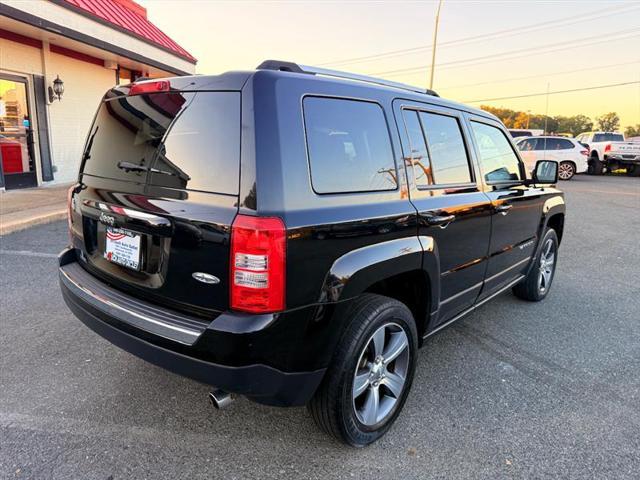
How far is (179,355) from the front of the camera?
6.66 feet

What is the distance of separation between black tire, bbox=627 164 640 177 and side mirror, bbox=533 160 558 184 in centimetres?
2251

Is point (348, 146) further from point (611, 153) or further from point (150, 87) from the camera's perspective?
point (611, 153)

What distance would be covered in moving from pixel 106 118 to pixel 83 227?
2.18ft

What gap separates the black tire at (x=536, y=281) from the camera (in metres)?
4.56

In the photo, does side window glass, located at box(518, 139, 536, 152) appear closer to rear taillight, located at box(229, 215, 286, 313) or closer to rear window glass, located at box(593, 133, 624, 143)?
rear window glass, located at box(593, 133, 624, 143)

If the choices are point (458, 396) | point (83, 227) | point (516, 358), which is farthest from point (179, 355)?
point (516, 358)

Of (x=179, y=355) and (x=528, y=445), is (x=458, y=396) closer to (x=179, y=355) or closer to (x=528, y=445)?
(x=528, y=445)

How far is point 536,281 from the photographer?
15.1ft

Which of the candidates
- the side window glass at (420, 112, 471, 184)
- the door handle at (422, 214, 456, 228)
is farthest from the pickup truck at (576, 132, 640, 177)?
the door handle at (422, 214, 456, 228)

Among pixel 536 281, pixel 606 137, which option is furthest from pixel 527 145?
pixel 536 281

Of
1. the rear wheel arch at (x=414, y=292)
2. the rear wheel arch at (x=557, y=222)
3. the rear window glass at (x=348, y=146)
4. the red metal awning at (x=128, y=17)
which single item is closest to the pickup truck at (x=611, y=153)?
the red metal awning at (x=128, y=17)

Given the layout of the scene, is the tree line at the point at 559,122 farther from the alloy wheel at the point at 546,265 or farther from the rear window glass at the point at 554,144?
the alloy wheel at the point at 546,265

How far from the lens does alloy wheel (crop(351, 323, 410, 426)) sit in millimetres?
2408

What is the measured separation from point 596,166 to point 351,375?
82.0 ft
